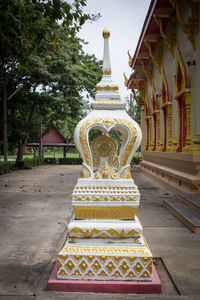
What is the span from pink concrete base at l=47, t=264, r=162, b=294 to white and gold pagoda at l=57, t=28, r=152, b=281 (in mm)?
76

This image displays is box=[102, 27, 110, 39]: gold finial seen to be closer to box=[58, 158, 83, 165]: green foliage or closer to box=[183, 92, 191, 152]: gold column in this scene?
box=[183, 92, 191, 152]: gold column

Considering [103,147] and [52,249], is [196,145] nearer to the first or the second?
[103,147]

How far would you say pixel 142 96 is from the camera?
Answer: 15.9 meters

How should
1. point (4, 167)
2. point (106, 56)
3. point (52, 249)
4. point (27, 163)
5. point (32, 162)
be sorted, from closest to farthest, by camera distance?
point (106, 56) < point (52, 249) < point (4, 167) < point (27, 163) < point (32, 162)

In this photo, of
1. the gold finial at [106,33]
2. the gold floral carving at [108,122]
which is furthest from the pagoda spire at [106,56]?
the gold floral carving at [108,122]

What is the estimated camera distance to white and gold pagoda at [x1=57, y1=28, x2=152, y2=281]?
2.74m

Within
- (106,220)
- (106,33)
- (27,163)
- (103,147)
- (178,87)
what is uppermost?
(178,87)

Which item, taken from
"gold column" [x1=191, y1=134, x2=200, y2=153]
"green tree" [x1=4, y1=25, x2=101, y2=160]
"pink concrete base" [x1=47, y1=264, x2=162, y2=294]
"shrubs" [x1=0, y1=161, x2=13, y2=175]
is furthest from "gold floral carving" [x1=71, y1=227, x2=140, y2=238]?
"shrubs" [x1=0, y1=161, x2=13, y2=175]

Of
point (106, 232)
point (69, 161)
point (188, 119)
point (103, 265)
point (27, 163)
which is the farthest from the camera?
point (69, 161)

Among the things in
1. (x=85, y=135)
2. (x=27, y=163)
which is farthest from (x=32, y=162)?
(x=85, y=135)

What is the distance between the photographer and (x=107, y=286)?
2.65 meters

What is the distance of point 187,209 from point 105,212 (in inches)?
124

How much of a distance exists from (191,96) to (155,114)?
529cm

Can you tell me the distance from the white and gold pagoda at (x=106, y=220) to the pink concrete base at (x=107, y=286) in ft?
0.25
